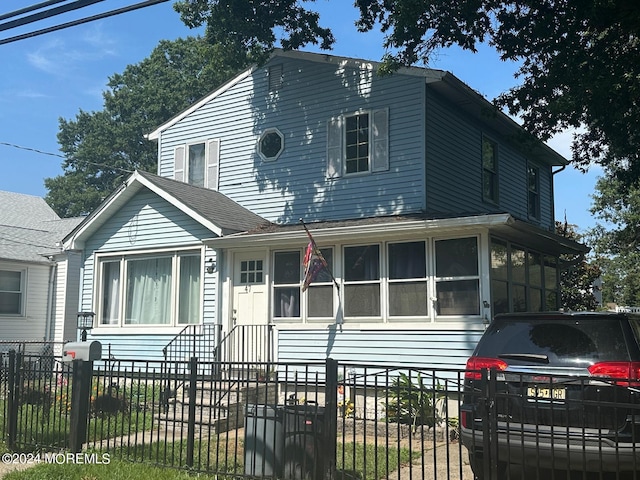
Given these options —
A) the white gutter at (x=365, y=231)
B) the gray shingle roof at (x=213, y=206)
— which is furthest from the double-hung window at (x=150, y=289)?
the white gutter at (x=365, y=231)


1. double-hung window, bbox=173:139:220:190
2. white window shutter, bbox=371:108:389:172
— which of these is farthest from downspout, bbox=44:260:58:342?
white window shutter, bbox=371:108:389:172

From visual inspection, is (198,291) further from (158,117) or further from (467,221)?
(158,117)

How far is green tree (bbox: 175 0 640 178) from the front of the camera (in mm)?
11156

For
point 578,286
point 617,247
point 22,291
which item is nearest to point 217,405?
point 22,291

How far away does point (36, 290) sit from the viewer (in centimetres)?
2183

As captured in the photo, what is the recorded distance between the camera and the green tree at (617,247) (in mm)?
34719

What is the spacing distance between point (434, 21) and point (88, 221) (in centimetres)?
910

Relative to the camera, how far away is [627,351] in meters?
6.04

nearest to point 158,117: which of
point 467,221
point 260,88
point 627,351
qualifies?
point 260,88

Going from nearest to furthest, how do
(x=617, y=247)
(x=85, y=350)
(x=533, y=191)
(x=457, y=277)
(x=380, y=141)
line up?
(x=457, y=277)
(x=85, y=350)
(x=380, y=141)
(x=533, y=191)
(x=617, y=247)

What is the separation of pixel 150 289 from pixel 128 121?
123 feet

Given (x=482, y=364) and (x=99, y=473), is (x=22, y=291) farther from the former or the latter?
(x=482, y=364)

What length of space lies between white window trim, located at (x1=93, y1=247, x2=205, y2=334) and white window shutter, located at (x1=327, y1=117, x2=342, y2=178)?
3.56m

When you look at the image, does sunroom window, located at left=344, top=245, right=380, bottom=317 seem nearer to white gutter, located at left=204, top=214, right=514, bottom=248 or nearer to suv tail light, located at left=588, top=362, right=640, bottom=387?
white gutter, located at left=204, top=214, right=514, bottom=248
